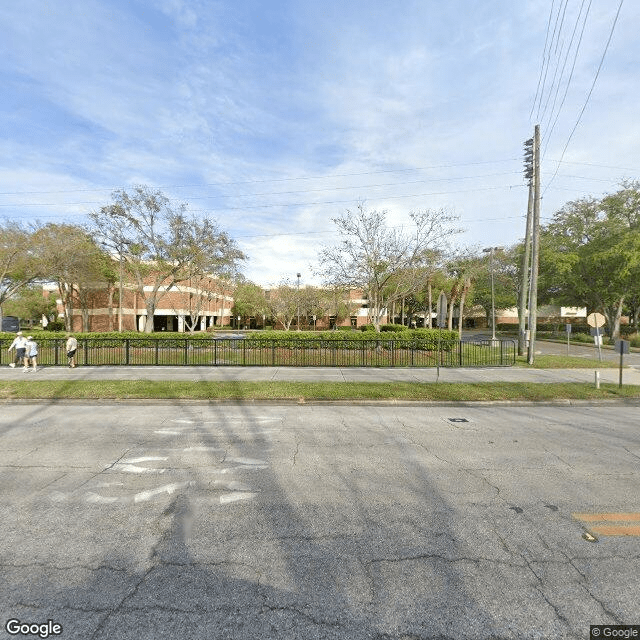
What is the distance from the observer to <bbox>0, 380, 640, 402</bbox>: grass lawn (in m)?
Answer: 9.35

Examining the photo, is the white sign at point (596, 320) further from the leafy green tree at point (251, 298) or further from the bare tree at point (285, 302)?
the leafy green tree at point (251, 298)

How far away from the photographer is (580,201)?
35.8 meters

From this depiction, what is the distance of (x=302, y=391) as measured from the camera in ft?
32.4

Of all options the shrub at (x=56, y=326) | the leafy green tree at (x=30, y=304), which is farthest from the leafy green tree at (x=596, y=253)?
the leafy green tree at (x=30, y=304)

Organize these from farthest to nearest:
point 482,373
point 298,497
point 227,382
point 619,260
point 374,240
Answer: point 619,260, point 374,240, point 482,373, point 227,382, point 298,497

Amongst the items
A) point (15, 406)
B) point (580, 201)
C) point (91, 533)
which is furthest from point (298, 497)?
point (580, 201)

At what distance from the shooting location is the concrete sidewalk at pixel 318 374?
12250 millimetres

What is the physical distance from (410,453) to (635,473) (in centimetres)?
301

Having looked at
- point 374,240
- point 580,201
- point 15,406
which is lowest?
point 15,406

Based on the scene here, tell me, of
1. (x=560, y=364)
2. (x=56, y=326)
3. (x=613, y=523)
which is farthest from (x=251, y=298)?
(x=613, y=523)

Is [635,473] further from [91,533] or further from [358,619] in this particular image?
[91,533]

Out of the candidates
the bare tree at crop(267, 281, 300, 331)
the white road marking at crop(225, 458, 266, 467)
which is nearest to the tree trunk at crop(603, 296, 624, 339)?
the bare tree at crop(267, 281, 300, 331)

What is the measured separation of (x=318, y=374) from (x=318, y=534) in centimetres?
1009

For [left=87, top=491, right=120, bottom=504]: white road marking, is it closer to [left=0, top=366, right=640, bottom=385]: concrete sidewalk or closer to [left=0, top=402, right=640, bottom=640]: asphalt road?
[left=0, top=402, right=640, bottom=640]: asphalt road
